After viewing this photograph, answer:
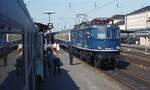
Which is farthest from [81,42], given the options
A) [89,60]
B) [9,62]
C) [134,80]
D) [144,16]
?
[144,16]

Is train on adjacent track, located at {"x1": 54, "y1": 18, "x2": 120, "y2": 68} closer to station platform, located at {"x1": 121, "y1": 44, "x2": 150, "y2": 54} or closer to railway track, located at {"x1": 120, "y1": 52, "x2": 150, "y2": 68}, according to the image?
railway track, located at {"x1": 120, "y1": 52, "x2": 150, "y2": 68}

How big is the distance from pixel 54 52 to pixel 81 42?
1284 cm

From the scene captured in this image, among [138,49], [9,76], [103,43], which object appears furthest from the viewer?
[138,49]

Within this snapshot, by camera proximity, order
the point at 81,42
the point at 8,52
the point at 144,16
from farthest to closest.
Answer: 1. the point at 144,16
2. the point at 81,42
3. the point at 8,52

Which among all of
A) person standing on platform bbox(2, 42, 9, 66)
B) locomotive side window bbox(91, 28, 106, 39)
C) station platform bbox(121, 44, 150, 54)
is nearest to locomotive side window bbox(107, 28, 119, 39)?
locomotive side window bbox(91, 28, 106, 39)

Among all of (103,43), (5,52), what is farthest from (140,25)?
(5,52)

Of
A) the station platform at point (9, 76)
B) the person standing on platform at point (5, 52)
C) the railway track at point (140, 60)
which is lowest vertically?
the railway track at point (140, 60)

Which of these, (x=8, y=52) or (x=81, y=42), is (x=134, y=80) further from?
(x=8, y=52)

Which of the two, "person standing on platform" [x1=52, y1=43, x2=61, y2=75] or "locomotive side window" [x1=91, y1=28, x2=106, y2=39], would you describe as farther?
"locomotive side window" [x1=91, y1=28, x2=106, y2=39]

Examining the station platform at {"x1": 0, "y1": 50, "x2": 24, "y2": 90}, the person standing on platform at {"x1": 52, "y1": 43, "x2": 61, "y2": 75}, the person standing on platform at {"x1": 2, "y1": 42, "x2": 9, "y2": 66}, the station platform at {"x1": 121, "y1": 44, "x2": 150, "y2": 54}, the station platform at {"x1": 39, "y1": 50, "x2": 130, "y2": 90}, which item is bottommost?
the station platform at {"x1": 121, "y1": 44, "x2": 150, "y2": 54}

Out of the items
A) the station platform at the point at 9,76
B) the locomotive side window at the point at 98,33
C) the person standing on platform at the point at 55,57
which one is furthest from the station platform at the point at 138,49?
the station platform at the point at 9,76

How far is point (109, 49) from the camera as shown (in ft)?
99.8

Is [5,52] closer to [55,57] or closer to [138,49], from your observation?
[55,57]

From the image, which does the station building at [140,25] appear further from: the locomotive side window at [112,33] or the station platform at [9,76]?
the station platform at [9,76]
